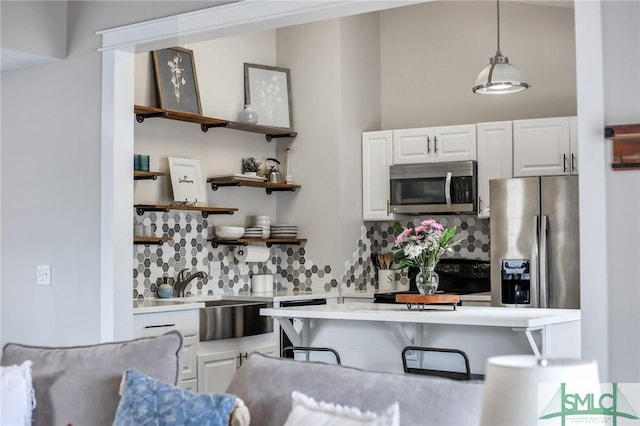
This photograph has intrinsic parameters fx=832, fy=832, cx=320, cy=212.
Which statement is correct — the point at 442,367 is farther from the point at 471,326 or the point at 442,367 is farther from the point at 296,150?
the point at 296,150

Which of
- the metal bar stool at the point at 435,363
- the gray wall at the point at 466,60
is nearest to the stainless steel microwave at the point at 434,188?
the gray wall at the point at 466,60

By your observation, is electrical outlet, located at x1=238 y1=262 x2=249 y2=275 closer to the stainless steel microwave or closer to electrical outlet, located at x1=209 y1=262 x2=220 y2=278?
electrical outlet, located at x1=209 y1=262 x2=220 y2=278

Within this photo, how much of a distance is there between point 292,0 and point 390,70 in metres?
3.72

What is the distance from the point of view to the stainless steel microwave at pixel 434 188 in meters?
6.56

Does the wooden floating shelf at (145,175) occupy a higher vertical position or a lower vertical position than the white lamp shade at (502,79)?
lower

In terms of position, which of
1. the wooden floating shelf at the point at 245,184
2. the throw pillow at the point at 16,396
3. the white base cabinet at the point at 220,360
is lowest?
the white base cabinet at the point at 220,360

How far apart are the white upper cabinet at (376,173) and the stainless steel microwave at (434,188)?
13cm

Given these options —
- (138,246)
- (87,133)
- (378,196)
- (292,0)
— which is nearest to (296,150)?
(378,196)

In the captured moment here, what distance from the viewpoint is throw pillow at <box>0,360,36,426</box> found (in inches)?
106

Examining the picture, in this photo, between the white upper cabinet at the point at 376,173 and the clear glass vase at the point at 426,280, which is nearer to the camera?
the clear glass vase at the point at 426,280

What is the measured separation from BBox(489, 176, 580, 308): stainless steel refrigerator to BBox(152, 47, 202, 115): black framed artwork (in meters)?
2.33

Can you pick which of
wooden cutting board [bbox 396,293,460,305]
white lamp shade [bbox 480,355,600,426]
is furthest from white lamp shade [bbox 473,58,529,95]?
white lamp shade [bbox 480,355,600,426]

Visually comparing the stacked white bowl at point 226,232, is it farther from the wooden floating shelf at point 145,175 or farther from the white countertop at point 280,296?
the wooden floating shelf at point 145,175

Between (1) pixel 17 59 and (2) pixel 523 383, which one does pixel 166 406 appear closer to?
(2) pixel 523 383
